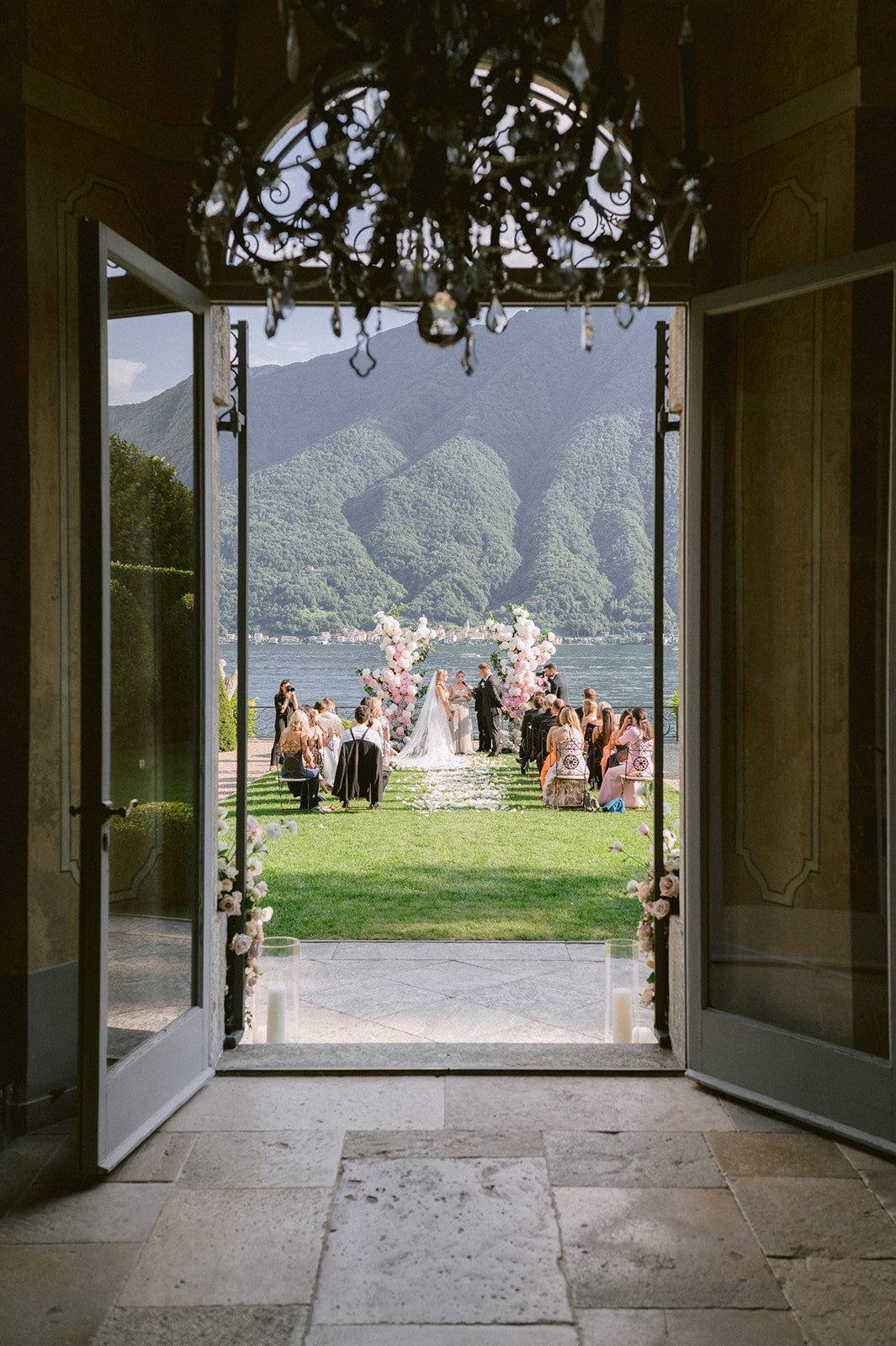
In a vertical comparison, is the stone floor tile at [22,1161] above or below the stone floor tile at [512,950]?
above

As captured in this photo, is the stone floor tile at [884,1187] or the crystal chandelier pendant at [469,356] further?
the stone floor tile at [884,1187]

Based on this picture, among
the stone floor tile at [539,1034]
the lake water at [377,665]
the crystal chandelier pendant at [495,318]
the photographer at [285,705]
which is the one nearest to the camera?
the crystal chandelier pendant at [495,318]

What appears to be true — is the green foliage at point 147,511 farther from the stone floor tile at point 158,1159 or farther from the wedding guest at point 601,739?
the wedding guest at point 601,739

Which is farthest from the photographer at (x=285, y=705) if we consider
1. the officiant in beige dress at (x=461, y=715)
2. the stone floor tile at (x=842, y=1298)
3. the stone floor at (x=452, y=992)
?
the stone floor tile at (x=842, y=1298)

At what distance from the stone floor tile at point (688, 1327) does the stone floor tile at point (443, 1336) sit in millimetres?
72

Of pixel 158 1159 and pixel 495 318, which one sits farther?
pixel 158 1159

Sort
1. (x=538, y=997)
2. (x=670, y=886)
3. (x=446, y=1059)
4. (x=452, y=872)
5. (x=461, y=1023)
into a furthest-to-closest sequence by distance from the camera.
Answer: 1. (x=452, y=872)
2. (x=538, y=997)
3. (x=461, y=1023)
4. (x=670, y=886)
5. (x=446, y=1059)

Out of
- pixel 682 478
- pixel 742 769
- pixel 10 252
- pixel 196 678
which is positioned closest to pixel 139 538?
pixel 196 678

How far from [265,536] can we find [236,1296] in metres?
51.7

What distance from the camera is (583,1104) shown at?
3473mm

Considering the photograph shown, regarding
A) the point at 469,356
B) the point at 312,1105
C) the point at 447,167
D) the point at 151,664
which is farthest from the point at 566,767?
the point at 447,167

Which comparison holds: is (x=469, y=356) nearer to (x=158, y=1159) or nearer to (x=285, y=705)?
(x=158, y=1159)

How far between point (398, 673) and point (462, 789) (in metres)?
2.69

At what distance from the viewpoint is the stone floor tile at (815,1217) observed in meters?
2.62
